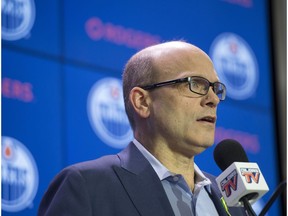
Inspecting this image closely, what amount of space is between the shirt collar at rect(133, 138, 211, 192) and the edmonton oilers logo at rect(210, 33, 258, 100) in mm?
1707

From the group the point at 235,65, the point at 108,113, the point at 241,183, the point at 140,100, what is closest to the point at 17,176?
the point at 108,113

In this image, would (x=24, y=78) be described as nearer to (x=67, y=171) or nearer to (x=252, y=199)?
(x=67, y=171)

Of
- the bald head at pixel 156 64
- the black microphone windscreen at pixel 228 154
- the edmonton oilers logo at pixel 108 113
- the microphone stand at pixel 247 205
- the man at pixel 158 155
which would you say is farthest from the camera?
the edmonton oilers logo at pixel 108 113

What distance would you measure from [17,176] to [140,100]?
781mm

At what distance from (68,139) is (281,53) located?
172cm

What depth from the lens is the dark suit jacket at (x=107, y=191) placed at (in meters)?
2.17

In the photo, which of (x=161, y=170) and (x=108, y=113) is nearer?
(x=161, y=170)

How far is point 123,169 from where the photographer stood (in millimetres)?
2352

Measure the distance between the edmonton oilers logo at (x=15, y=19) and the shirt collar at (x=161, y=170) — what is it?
3.29ft

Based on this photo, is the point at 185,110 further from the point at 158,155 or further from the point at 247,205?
the point at 247,205

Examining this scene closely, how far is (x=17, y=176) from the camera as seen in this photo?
121 inches

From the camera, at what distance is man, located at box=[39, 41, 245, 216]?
2211 mm

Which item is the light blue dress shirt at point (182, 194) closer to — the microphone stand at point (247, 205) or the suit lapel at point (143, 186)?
the suit lapel at point (143, 186)

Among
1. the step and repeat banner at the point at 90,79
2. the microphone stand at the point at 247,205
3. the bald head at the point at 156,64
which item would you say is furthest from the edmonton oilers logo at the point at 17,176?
the microphone stand at the point at 247,205
